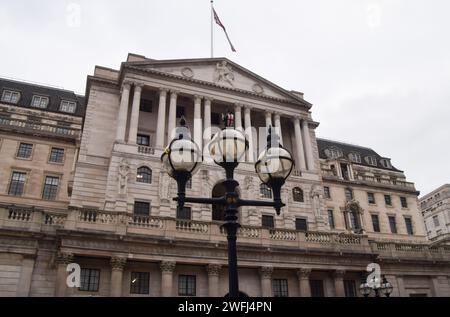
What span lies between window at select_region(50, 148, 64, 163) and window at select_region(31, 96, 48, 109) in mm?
12008

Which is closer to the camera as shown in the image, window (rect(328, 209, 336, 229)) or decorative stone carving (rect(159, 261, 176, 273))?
decorative stone carving (rect(159, 261, 176, 273))

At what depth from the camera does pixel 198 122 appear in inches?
1542

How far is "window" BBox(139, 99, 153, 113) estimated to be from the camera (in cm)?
4122

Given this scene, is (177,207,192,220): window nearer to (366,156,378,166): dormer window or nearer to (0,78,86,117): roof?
(0,78,86,117): roof

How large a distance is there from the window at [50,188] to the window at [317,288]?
33156 millimetres

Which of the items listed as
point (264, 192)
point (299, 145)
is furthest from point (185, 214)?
point (299, 145)

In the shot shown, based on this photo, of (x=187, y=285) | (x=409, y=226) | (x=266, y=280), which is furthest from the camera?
(x=409, y=226)

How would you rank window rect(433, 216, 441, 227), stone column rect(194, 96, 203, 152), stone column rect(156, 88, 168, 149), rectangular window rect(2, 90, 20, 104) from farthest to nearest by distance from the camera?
window rect(433, 216, 441, 227) < rectangular window rect(2, 90, 20, 104) < stone column rect(194, 96, 203, 152) < stone column rect(156, 88, 168, 149)

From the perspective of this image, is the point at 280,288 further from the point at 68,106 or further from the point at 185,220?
the point at 68,106

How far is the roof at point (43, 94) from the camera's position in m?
57.2

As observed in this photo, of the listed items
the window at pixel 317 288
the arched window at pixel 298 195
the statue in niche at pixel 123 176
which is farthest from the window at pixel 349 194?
the statue in niche at pixel 123 176

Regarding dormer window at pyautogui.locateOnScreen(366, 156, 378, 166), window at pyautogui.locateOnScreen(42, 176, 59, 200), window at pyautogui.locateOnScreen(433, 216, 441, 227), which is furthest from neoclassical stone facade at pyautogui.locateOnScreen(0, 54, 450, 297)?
window at pyautogui.locateOnScreen(433, 216, 441, 227)

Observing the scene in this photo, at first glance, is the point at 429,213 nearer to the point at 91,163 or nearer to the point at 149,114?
the point at 149,114
